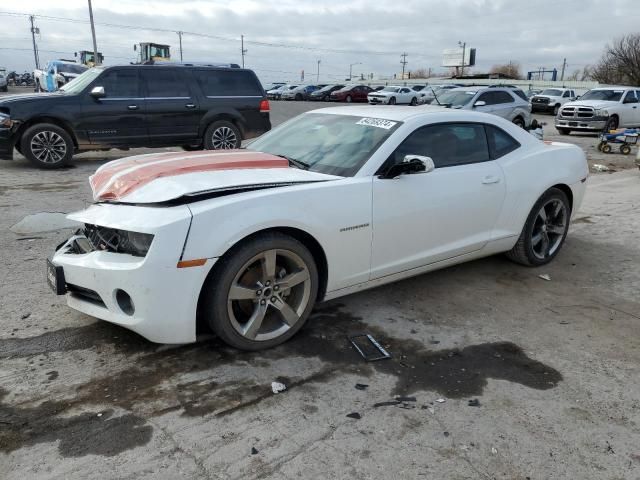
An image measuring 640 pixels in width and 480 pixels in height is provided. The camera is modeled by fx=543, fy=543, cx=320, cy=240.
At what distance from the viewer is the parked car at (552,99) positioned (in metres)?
32.6

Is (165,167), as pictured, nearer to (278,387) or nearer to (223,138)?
(278,387)

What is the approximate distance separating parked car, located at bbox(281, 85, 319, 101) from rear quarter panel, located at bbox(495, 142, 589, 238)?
43.1 m

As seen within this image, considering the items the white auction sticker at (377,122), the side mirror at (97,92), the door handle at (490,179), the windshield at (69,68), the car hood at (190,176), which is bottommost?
the door handle at (490,179)

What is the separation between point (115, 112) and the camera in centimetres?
966

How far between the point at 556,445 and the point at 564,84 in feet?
187

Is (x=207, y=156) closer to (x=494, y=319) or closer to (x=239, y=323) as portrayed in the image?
(x=239, y=323)

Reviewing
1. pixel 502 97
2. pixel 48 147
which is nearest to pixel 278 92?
pixel 502 97

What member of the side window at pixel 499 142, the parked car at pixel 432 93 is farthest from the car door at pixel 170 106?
the side window at pixel 499 142

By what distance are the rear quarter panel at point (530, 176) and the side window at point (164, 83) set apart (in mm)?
7272

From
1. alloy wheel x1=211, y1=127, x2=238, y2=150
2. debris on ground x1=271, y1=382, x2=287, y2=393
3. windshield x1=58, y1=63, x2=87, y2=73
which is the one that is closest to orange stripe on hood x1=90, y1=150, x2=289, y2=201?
debris on ground x1=271, y1=382, x2=287, y2=393

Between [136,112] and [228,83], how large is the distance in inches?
78.6

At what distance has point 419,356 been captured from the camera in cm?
340

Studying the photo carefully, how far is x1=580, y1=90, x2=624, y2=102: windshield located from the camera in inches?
789

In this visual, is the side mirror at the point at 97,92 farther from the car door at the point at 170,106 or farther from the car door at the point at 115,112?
the car door at the point at 170,106
